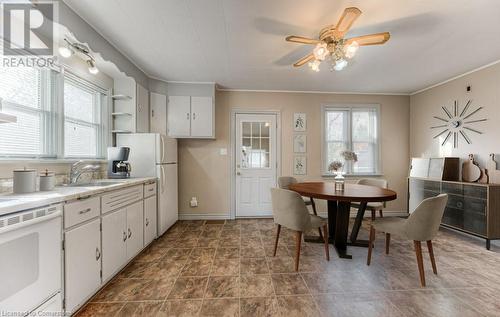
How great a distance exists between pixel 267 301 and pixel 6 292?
1623 millimetres

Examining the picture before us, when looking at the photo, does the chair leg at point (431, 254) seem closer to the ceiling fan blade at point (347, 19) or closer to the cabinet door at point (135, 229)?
the ceiling fan blade at point (347, 19)

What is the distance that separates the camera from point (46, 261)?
1.30 m

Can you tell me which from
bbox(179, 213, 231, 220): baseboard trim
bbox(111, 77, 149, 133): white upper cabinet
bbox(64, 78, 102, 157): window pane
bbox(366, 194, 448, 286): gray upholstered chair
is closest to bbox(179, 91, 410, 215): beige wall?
bbox(179, 213, 231, 220): baseboard trim

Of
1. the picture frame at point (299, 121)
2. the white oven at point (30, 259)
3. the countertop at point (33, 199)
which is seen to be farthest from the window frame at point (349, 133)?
the white oven at point (30, 259)

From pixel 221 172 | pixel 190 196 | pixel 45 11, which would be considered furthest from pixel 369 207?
pixel 45 11

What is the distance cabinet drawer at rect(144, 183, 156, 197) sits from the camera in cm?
269

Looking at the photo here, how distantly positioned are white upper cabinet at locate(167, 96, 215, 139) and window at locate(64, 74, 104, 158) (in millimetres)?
1056

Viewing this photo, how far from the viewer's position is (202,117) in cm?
376

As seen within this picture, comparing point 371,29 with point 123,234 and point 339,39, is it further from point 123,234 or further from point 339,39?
point 123,234

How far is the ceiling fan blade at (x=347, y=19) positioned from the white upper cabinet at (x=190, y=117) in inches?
95.1

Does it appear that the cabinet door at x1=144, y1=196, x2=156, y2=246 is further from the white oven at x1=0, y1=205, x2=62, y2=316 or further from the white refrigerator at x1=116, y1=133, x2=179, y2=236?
the white oven at x1=0, y1=205, x2=62, y2=316

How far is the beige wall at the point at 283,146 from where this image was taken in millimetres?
4023

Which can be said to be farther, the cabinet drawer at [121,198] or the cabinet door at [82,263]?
the cabinet drawer at [121,198]

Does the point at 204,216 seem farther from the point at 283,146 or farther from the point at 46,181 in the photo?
the point at 46,181
